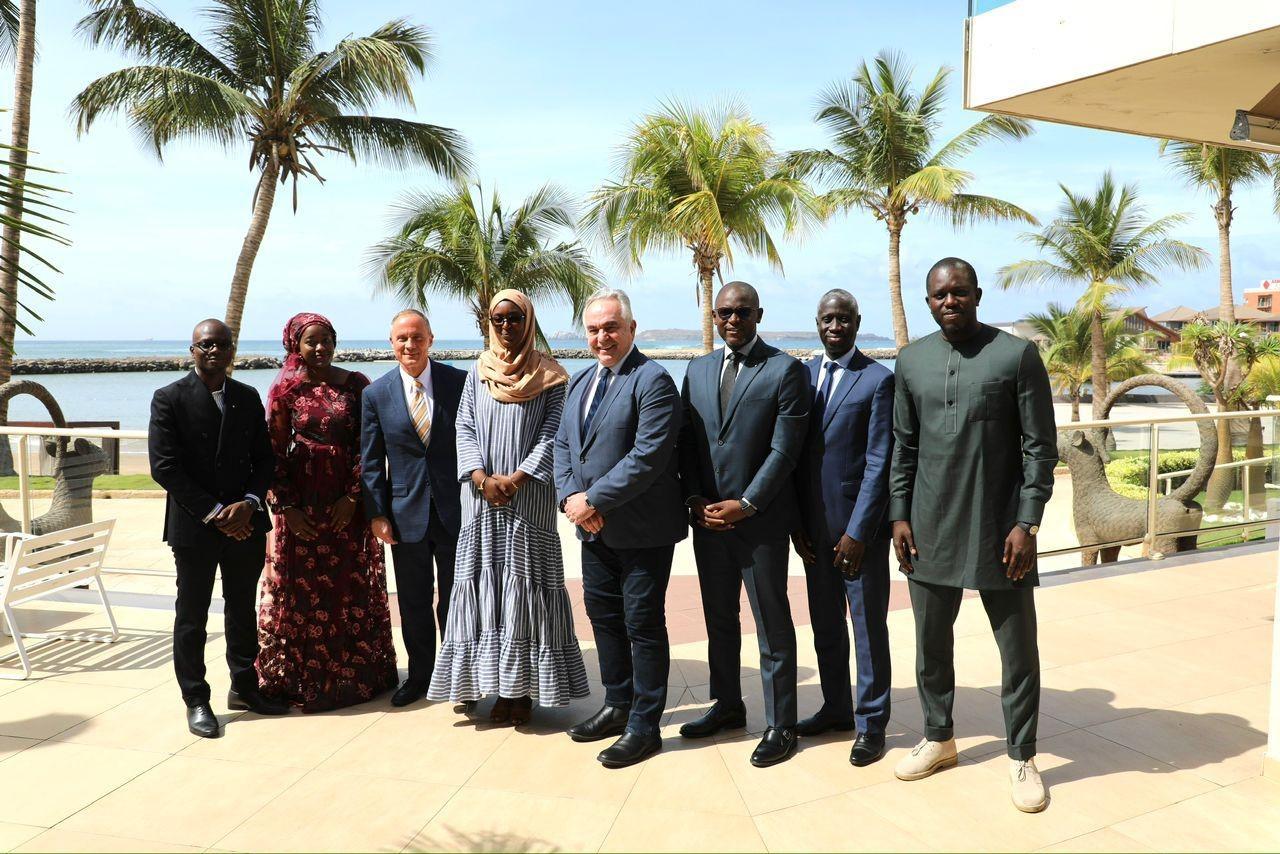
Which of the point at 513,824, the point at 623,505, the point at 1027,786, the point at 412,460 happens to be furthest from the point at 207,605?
the point at 1027,786

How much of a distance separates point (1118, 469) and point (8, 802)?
7.23m

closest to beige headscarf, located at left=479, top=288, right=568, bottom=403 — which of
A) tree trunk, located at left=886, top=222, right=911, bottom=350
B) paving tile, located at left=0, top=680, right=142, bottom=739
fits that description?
paving tile, located at left=0, top=680, right=142, bottom=739

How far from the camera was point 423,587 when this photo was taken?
4.27 m

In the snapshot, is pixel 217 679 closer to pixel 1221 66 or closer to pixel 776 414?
pixel 776 414

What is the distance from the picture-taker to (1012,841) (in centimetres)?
303

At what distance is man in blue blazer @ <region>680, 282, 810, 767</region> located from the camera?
11.7 ft

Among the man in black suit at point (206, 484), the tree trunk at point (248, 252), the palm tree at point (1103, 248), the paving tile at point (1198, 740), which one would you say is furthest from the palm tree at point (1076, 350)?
the man in black suit at point (206, 484)

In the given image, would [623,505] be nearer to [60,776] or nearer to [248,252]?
[60,776]

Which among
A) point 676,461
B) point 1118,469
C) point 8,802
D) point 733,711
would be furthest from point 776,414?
point 1118,469

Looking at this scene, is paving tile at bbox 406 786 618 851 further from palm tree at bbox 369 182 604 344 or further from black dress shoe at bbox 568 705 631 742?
palm tree at bbox 369 182 604 344

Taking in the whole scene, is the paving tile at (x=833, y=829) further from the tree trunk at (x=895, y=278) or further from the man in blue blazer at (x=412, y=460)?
the tree trunk at (x=895, y=278)

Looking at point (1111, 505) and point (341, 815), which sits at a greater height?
point (1111, 505)

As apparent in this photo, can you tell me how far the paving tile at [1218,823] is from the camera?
300 cm

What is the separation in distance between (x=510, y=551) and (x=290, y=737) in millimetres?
1177
